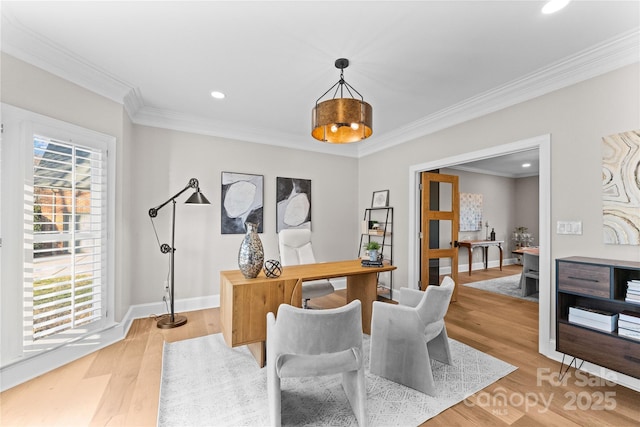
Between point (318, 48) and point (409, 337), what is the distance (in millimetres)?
2347

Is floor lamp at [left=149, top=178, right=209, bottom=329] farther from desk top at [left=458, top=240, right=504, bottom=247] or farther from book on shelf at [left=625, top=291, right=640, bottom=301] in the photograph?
desk top at [left=458, top=240, right=504, bottom=247]

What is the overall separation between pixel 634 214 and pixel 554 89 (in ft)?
4.14

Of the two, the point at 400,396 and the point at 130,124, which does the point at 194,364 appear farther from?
the point at 130,124

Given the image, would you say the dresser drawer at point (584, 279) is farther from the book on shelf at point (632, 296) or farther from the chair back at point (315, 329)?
the chair back at point (315, 329)

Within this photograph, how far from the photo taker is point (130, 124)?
3.32 m

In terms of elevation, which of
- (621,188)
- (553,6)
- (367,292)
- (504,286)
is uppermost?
(553,6)

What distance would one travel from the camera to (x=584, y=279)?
210 cm

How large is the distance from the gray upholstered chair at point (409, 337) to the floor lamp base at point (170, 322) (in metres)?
2.29

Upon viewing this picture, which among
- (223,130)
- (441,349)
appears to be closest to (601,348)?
(441,349)

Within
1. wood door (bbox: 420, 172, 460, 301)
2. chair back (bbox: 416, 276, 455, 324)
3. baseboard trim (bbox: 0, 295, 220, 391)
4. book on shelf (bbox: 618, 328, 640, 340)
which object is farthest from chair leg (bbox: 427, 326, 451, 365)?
baseboard trim (bbox: 0, 295, 220, 391)

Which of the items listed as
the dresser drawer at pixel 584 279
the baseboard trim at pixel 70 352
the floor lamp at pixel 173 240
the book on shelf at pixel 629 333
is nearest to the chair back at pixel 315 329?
the dresser drawer at pixel 584 279

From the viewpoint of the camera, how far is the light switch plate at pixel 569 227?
238cm

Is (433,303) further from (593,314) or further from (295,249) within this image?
(295,249)

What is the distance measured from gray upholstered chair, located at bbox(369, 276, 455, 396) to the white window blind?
266 cm
